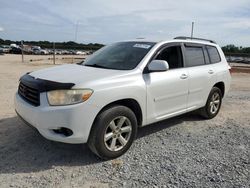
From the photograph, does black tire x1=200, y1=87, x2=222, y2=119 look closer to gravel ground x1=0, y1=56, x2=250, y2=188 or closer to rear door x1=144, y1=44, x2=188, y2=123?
gravel ground x1=0, y1=56, x2=250, y2=188

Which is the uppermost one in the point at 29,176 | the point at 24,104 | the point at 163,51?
the point at 163,51

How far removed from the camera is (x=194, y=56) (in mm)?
Result: 5629

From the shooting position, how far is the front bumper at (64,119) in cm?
358

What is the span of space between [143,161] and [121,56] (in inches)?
71.4

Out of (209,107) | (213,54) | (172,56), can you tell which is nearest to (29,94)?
(172,56)

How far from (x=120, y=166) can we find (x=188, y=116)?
→ 9.81 ft

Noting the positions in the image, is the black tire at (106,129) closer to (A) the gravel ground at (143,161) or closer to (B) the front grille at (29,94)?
(A) the gravel ground at (143,161)

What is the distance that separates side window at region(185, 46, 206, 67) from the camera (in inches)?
213

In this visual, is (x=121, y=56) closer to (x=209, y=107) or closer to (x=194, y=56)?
(x=194, y=56)

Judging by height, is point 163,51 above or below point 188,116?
above

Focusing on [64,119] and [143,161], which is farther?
[143,161]

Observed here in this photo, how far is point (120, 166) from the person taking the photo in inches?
153

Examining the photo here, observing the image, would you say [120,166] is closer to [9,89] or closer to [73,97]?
[73,97]

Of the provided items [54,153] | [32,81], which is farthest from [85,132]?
[32,81]
